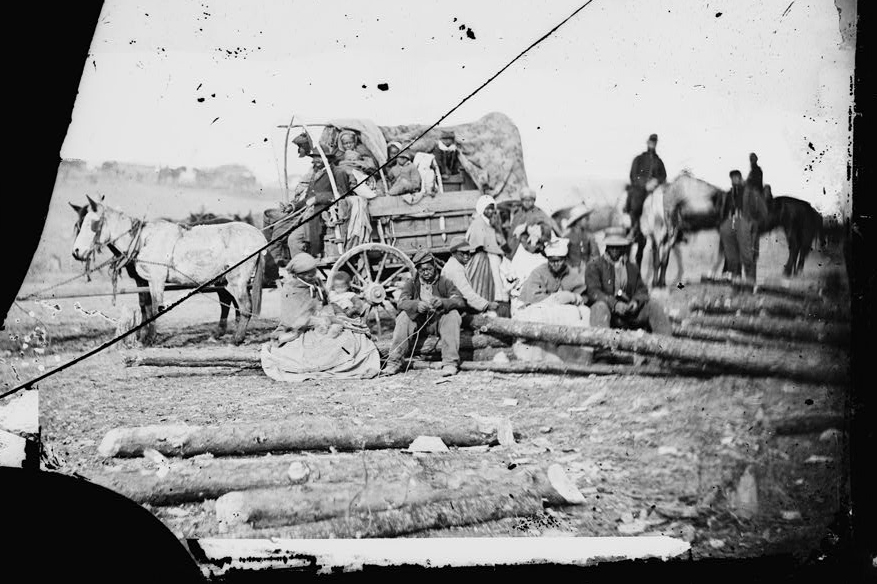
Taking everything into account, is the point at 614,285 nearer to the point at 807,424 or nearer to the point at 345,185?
the point at 807,424

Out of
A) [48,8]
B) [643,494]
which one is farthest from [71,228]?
[643,494]

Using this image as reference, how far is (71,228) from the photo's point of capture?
4207mm

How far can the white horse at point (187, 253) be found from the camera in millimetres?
4242

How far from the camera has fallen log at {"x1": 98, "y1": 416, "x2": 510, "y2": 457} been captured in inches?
166

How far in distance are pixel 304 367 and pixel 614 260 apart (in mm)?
1698

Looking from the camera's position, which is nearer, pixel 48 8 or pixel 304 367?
pixel 48 8

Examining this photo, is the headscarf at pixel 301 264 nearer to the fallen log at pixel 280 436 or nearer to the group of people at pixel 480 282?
the group of people at pixel 480 282

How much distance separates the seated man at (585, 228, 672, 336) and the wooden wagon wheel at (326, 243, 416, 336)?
96 cm

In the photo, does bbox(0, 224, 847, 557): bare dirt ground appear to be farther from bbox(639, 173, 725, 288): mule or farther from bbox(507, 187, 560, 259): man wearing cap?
bbox(507, 187, 560, 259): man wearing cap

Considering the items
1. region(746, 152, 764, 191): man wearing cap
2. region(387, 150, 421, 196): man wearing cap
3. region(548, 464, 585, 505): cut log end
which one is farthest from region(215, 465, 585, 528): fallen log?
region(746, 152, 764, 191): man wearing cap

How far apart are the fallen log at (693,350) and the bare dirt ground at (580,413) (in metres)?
0.08

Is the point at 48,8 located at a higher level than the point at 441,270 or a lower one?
higher

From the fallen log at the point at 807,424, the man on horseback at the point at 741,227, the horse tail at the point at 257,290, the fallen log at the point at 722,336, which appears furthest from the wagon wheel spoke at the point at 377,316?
the fallen log at the point at 807,424

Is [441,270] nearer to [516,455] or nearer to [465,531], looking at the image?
[516,455]
